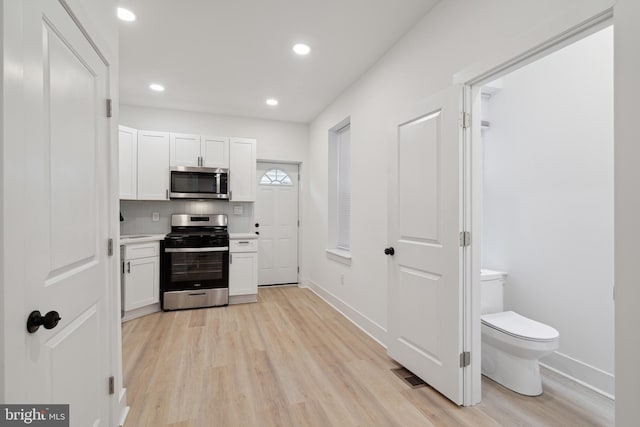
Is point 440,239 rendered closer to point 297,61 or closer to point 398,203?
point 398,203

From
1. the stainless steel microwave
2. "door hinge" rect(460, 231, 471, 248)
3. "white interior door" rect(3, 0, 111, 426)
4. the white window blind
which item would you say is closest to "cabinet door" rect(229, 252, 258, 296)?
the stainless steel microwave

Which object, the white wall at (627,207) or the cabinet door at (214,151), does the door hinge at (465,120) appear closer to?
the white wall at (627,207)

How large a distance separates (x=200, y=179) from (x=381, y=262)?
2661 millimetres

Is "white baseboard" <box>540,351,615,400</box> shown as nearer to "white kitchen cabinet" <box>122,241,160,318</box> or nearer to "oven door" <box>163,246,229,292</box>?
"oven door" <box>163,246,229,292</box>

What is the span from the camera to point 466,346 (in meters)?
1.87

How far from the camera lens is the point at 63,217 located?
3.66ft

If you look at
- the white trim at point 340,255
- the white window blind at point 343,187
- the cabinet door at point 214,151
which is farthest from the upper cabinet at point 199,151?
the white trim at point 340,255

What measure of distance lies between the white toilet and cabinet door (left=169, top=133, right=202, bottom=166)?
12.3 feet

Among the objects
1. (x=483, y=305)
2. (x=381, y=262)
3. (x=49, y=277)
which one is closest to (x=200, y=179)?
(x=381, y=262)

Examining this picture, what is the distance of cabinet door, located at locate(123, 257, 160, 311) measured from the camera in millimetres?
3344

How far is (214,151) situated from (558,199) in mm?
3828

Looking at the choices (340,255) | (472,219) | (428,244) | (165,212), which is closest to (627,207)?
(472,219)

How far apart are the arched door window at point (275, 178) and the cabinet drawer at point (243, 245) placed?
47.2 inches

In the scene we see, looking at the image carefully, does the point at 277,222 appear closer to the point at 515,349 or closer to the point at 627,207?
the point at 515,349
